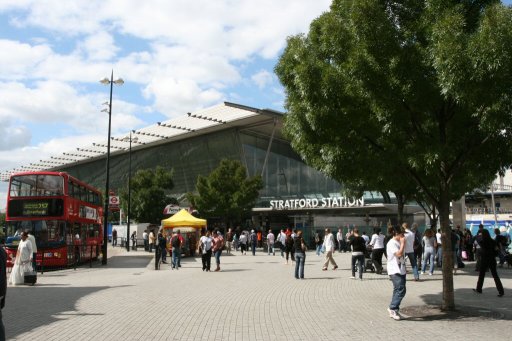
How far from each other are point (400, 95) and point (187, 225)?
22648 mm

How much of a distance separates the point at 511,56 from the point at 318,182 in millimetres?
47529

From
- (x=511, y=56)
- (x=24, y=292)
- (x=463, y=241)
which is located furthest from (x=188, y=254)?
(x=511, y=56)

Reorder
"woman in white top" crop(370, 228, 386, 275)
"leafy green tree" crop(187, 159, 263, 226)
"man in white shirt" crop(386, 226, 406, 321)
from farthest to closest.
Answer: "leafy green tree" crop(187, 159, 263, 226) < "woman in white top" crop(370, 228, 386, 275) < "man in white shirt" crop(386, 226, 406, 321)

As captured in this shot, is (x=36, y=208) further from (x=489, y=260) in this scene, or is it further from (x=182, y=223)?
(x=489, y=260)

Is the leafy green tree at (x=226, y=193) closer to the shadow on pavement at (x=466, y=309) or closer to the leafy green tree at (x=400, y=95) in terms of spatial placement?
the shadow on pavement at (x=466, y=309)

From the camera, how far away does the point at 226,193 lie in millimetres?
44125

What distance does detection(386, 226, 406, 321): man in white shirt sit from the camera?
919 cm

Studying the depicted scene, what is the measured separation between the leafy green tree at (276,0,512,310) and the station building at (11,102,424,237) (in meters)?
32.2

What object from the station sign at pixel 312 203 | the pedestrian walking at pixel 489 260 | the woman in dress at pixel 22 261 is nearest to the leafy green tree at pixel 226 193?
the station sign at pixel 312 203

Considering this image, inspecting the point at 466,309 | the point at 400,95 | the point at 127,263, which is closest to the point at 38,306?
the point at 400,95

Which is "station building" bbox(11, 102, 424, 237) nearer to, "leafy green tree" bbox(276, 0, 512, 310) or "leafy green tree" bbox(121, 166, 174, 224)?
"leafy green tree" bbox(121, 166, 174, 224)

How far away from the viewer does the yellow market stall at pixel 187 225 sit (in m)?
30.9

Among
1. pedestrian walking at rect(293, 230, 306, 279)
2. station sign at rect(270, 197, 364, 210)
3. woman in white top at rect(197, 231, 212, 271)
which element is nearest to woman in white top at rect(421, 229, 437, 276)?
pedestrian walking at rect(293, 230, 306, 279)

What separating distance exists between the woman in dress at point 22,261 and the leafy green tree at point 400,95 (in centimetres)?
898
